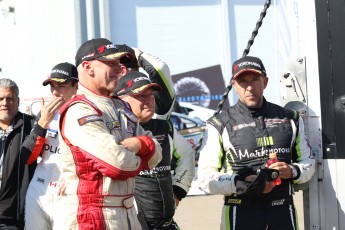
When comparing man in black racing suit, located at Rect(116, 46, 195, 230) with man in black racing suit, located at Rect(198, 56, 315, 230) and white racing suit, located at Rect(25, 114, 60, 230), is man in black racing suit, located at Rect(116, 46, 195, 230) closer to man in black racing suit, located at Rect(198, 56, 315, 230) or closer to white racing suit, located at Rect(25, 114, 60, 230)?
man in black racing suit, located at Rect(198, 56, 315, 230)

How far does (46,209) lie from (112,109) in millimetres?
1870

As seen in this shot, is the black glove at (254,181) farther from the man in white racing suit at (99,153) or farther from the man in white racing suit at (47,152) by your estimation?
the man in white racing suit at (47,152)

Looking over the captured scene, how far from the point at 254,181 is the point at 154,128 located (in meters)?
0.86

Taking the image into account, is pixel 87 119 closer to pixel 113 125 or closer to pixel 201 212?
pixel 113 125

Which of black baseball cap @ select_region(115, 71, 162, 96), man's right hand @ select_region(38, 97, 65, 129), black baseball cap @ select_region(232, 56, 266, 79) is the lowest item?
man's right hand @ select_region(38, 97, 65, 129)

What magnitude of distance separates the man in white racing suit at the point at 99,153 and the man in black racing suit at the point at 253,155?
1054 mm

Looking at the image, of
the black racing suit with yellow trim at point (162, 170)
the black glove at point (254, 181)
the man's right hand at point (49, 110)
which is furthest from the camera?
the man's right hand at point (49, 110)

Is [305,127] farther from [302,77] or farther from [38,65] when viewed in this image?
[38,65]

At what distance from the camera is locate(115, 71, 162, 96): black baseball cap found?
4882mm

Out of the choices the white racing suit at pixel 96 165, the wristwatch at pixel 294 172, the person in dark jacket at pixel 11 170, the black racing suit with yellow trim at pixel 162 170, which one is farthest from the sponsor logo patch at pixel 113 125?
the person in dark jacket at pixel 11 170

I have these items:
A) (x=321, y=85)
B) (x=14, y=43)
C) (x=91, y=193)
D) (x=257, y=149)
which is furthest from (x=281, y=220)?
(x=14, y=43)

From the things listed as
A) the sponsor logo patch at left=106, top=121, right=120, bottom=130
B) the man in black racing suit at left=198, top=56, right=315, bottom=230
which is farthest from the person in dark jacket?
the sponsor logo patch at left=106, top=121, right=120, bottom=130

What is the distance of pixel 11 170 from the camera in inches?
232

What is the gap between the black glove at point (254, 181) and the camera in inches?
186
